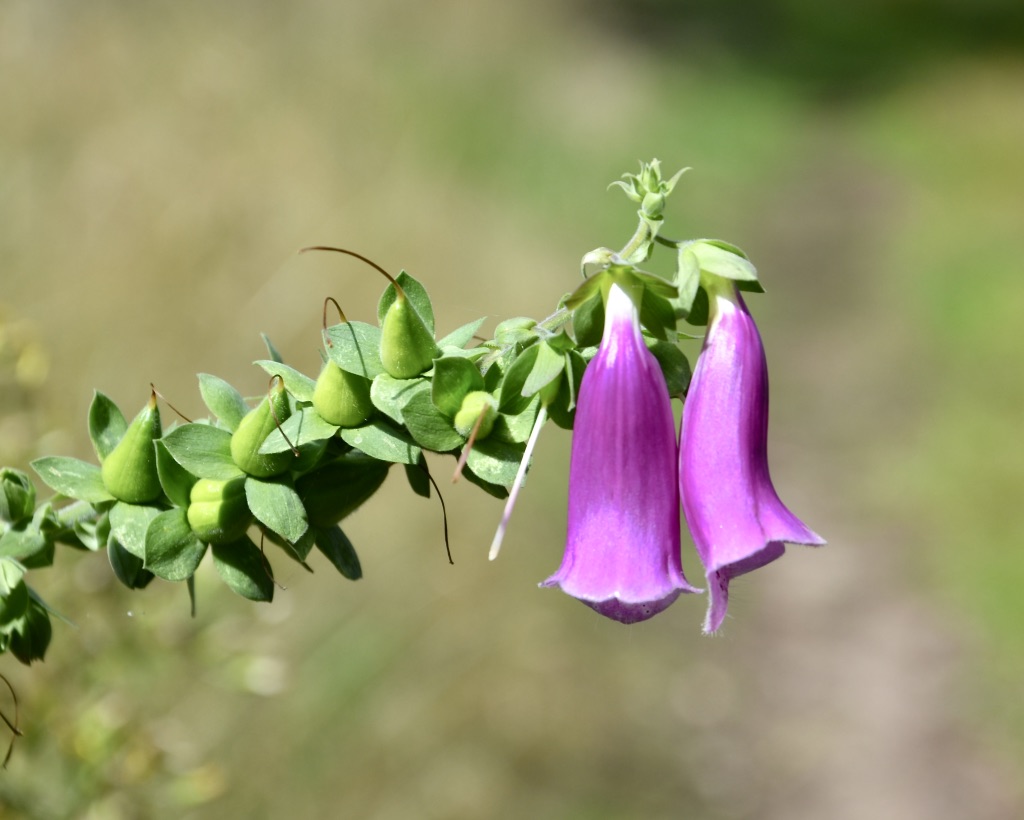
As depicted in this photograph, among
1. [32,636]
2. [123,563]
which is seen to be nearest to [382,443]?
[123,563]

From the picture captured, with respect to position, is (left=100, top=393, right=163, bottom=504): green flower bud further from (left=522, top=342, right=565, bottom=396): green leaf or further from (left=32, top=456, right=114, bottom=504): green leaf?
(left=522, top=342, right=565, bottom=396): green leaf

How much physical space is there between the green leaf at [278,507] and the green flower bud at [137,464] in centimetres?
9

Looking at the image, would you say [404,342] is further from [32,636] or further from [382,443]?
[32,636]

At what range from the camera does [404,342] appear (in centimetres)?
80

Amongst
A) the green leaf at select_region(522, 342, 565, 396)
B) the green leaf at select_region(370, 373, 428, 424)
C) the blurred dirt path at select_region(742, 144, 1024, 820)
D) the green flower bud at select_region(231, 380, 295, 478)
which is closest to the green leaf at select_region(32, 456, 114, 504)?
the green flower bud at select_region(231, 380, 295, 478)

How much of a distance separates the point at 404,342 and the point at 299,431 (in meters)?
0.11

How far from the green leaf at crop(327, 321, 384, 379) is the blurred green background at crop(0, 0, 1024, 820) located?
1.33 feet

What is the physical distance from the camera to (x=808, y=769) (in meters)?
4.07

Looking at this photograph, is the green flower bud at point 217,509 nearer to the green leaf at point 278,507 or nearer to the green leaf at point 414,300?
the green leaf at point 278,507

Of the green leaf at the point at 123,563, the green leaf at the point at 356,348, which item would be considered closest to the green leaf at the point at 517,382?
the green leaf at the point at 356,348

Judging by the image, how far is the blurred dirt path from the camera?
3990mm

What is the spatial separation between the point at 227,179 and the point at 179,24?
3.22 feet

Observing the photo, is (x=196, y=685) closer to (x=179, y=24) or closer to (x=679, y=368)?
(x=679, y=368)

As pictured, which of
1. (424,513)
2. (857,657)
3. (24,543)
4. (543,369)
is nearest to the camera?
(543,369)
